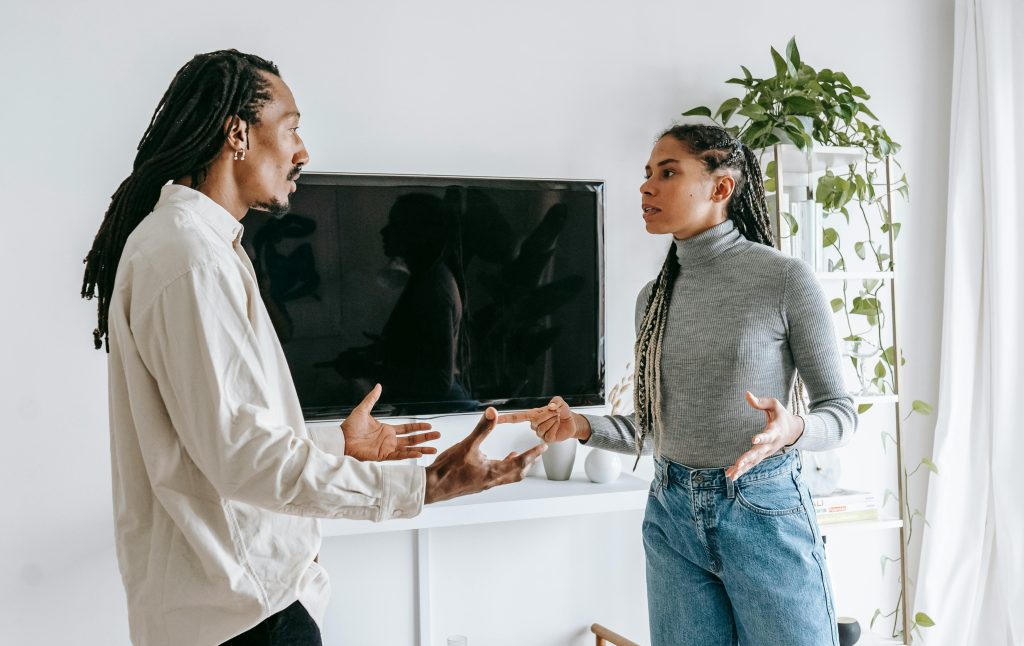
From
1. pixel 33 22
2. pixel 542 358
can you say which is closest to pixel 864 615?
pixel 542 358

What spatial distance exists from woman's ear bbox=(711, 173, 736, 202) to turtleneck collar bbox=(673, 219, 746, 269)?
0.16ft

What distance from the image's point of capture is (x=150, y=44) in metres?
2.22

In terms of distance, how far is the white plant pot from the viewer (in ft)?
7.88

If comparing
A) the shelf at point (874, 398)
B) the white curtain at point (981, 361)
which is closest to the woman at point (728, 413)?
the shelf at point (874, 398)

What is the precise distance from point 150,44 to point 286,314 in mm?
790

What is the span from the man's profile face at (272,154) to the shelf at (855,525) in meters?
1.98

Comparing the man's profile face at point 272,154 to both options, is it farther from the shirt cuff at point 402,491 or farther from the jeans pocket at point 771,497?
the jeans pocket at point 771,497

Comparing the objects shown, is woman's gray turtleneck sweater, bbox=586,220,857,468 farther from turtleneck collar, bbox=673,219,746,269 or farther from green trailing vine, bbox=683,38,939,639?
green trailing vine, bbox=683,38,939,639

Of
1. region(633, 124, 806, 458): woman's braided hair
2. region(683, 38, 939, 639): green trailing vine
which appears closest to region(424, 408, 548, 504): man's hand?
region(633, 124, 806, 458): woman's braided hair

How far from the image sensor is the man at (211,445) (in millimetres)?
964

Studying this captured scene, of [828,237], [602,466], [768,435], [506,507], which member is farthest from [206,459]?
[828,237]

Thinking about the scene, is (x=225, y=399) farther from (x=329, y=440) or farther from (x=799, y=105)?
(x=799, y=105)

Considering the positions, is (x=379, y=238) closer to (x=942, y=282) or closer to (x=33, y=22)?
(x=33, y=22)

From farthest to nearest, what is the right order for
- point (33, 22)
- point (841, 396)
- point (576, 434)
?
1. point (33, 22)
2. point (576, 434)
3. point (841, 396)
